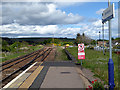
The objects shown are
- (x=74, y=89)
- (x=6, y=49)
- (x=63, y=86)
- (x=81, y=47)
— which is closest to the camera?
(x=74, y=89)

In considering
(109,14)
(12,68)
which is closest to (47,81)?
(109,14)

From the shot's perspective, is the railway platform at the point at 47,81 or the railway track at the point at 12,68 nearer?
the railway platform at the point at 47,81

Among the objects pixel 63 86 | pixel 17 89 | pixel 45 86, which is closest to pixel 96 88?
pixel 63 86

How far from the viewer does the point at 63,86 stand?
6.30m

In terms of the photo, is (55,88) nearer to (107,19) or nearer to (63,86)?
(63,86)

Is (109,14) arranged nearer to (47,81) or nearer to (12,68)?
(47,81)

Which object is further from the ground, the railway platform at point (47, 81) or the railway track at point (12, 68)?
the railway platform at point (47, 81)

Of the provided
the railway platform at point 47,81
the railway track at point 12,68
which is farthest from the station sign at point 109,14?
the railway track at point 12,68

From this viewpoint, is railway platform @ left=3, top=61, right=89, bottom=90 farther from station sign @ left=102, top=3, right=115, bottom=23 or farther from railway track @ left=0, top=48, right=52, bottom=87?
station sign @ left=102, top=3, right=115, bottom=23

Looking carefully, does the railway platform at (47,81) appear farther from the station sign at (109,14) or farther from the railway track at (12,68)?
the station sign at (109,14)

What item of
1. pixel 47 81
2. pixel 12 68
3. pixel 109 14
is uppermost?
pixel 109 14

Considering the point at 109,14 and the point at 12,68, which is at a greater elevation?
the point at 109,14

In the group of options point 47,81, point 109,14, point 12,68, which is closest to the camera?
point 109,14

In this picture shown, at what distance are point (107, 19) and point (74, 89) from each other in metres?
2.90
